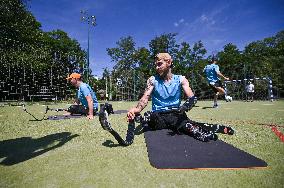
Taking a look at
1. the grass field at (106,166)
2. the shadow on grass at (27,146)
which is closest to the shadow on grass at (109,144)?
the grass field at (106,166)

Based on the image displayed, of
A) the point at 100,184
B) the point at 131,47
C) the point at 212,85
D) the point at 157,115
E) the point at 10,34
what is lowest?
the point at 100,184

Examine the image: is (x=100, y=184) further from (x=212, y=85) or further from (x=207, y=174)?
(x=212, y=85)

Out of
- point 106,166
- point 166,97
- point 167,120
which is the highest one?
point 166,97

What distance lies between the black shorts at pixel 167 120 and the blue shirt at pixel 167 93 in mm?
198

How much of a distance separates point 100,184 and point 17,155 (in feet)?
5.98

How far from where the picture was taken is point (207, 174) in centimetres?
264

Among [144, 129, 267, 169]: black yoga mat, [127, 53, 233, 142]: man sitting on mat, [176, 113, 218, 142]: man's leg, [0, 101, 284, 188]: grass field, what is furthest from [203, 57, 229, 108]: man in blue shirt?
[144, 129, 267, 169]: black yoga mat

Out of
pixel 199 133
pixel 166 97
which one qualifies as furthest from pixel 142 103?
pixel 199 133

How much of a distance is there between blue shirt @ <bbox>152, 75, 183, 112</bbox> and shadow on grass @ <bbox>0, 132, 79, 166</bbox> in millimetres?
1888

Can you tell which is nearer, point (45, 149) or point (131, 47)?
point (45, 149)

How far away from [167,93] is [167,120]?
1.84 feet

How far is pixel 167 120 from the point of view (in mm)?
4969

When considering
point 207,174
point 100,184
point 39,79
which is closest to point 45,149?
point 100,184

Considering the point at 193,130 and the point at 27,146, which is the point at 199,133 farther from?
the point at 27,146
